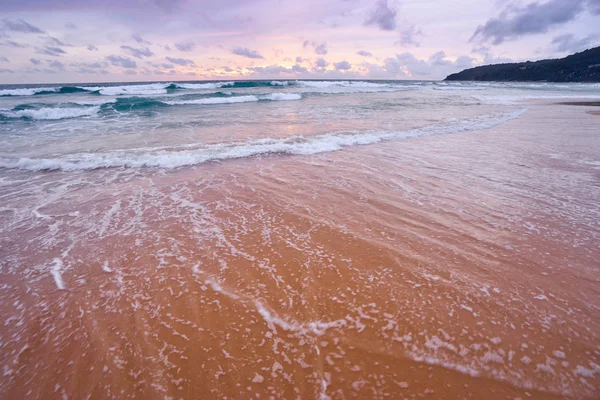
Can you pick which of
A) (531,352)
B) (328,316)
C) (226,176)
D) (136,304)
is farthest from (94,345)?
(226,176)

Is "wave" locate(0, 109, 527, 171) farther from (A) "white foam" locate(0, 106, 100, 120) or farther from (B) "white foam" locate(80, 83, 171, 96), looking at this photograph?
(B) "white foam" locate(80, 83, 171, 96)

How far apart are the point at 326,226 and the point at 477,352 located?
2.43 metres

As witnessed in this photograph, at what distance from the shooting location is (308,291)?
307 cm

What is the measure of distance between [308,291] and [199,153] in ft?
21.7

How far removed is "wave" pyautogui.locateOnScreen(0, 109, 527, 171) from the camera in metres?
7.78

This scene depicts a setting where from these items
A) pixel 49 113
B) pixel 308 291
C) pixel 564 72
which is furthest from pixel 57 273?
pixel 564 72

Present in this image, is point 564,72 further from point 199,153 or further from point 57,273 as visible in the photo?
point 57,273

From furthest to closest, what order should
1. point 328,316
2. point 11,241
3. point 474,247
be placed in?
1. point 11,241
2. point 474,247
3. point 328,316

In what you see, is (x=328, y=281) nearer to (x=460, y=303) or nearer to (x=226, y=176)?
(x=460, y=303)

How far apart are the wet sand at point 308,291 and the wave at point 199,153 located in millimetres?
2054

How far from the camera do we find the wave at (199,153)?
7.78m

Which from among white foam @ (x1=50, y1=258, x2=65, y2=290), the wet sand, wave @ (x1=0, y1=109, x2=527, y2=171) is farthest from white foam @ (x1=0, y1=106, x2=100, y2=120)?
white foam @ (x1=50, y1=258, x2=65, y2=290)

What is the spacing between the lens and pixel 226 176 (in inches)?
265

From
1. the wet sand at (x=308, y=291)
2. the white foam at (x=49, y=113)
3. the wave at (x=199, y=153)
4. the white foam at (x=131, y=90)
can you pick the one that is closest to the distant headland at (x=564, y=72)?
the white foam at (x=131, y=90)
